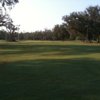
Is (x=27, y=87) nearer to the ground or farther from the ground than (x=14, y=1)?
nearer to the ground

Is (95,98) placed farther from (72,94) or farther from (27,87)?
(27,87)

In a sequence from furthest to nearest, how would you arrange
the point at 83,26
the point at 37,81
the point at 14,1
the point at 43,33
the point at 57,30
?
the point at 43,33
the point at 57,30
the point at 83,26
the point at 14,1
the point at 37,81

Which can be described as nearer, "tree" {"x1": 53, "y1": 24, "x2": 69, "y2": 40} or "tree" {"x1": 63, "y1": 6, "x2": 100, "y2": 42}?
"tree" {"x1": 63, "y1": 6, "x2": 100, "y2": 42}

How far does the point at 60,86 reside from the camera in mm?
14328

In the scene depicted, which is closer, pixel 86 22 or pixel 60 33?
pixel 86 22

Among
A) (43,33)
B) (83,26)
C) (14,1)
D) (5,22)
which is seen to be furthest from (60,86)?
(43,33)

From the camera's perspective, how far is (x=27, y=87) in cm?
1407

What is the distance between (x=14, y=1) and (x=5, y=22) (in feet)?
75.3

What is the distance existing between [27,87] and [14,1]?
30.2 m

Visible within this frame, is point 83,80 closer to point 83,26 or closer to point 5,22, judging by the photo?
point 5,22

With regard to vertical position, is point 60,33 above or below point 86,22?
below

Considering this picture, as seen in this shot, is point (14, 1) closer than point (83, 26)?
Yes

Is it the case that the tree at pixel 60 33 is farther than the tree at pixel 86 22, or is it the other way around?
the tree at pixel 60 33

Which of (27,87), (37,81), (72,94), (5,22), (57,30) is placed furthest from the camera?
(57,30)
